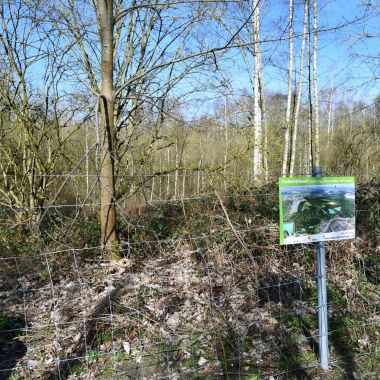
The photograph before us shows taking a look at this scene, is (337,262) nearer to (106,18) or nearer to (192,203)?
(192,203)

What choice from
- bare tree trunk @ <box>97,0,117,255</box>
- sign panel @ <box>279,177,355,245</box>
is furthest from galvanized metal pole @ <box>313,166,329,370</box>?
bare tree trunk @ <box>97,0,117,255</box>

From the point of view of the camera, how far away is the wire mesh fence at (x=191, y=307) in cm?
340

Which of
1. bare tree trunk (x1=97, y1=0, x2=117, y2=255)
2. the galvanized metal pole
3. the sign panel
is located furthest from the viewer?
bare tree trunk (x1=97, y1=0, x2=117, y2=255)

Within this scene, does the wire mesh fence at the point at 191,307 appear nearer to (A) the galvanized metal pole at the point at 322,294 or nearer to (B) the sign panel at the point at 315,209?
(A) the galvanized metal pole at the point at 322,294

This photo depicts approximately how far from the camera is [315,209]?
309cm

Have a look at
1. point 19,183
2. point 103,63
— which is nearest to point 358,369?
point 103,63

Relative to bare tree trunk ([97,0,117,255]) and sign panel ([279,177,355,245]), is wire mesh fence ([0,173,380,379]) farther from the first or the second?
sign panel ([279,177,355,245])

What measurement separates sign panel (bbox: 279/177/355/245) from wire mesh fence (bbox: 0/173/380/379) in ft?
1.70

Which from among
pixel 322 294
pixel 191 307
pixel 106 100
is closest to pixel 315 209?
pixel 322 294

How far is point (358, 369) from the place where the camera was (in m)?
3.39

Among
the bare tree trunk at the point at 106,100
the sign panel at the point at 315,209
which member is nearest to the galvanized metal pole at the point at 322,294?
the sign panel at the point at 315,209

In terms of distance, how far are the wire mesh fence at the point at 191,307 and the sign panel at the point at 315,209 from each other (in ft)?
1.70

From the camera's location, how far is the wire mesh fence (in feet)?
11.2

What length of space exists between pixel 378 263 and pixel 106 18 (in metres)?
4.56
